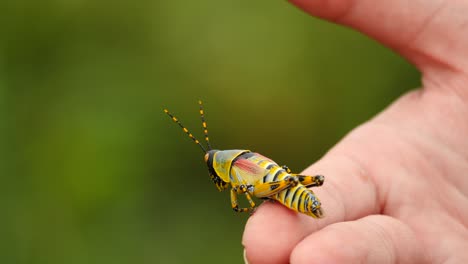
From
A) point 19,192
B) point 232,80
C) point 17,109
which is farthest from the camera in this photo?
point 232,80

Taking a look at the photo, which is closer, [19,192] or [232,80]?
[19,192]

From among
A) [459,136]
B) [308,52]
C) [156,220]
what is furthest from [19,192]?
[459,136]

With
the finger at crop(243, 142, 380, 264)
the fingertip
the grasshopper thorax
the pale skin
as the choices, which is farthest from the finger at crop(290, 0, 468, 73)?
the fingertip

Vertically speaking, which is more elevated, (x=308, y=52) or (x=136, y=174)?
(x=308, y=52)

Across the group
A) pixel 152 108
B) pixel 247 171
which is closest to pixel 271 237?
pixel 247 171

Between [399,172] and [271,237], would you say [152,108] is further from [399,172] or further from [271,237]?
[271,237]

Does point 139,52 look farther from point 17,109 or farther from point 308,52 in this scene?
point 308,52

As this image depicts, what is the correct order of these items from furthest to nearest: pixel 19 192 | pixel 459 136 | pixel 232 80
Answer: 1. pixel 232 80
2. pixel 19 192
3. pixel 459 136
